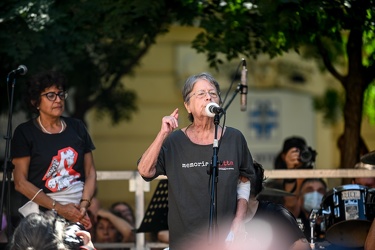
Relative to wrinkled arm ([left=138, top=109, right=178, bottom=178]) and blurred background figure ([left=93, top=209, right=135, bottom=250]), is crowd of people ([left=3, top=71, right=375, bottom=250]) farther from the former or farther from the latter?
blurred background figure ([left=93, top=209, right=135, bottom=250])

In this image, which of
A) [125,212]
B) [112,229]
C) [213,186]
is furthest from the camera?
[125,212]

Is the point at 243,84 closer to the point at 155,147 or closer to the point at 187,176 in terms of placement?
the point at 187,176

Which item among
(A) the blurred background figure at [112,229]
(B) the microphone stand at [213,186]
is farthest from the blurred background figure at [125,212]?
(B) the microphone stand at [213,186]

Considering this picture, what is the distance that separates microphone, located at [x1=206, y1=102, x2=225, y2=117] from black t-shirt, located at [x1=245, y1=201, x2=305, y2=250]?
1092 millimetres

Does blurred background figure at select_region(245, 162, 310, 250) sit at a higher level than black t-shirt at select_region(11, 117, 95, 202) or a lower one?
lower

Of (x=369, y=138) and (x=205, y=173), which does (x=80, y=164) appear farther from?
(x=369, y=138)

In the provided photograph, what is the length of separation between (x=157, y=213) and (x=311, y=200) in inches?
88.6

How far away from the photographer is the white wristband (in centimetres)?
698

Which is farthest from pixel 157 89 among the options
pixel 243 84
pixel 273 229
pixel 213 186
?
pixel 213 186

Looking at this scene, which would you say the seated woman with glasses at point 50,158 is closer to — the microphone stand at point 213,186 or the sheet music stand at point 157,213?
the sheet music stand at point 157,213

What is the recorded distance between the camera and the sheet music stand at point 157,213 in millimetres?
8438

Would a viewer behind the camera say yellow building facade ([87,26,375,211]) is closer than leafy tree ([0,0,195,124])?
No

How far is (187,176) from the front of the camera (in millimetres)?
6832

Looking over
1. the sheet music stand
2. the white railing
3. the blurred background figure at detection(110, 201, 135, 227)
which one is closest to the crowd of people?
the white railing
